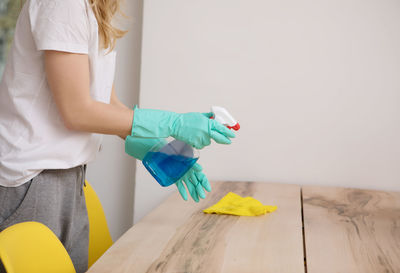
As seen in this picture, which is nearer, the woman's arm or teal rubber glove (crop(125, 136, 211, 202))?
the woman's arm

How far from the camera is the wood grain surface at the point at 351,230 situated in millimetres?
1000

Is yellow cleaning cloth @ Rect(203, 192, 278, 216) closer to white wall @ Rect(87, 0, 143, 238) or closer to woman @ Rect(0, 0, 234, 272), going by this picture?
woman @ Rect(0, 0, 234, 272)

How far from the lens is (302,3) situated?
6.41 feet

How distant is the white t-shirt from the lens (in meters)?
1.08

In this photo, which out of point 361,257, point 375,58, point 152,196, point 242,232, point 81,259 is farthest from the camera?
point 152,196

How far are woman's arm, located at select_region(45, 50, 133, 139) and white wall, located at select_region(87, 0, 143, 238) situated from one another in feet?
3.68

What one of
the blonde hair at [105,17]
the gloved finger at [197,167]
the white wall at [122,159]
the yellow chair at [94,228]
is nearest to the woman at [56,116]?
the blonde hair at [105,17]

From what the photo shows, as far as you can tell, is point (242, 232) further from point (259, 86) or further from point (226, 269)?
point (259, 86)

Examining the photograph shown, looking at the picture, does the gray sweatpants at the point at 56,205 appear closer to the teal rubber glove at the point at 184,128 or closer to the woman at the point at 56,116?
the woman at the point at 56,116

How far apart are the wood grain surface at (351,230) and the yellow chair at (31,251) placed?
558mm

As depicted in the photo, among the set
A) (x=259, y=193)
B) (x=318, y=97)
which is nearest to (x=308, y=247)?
(x=259, y=193)

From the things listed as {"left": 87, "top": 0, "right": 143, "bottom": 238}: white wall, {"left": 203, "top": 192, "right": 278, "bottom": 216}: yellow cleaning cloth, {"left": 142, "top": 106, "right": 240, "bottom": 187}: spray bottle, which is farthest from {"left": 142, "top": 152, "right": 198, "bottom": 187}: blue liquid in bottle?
{"left": 87, "top": 0, "right": 143, "bottom": 238}: white wall

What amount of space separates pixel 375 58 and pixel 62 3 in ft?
4.60

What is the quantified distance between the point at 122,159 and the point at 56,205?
1.07m
